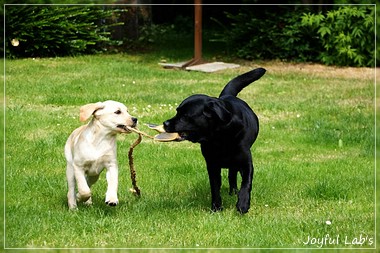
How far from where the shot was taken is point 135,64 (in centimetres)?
1492

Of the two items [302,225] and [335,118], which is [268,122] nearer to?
[335,118]

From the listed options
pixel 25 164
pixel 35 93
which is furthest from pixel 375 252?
pixel 35 93

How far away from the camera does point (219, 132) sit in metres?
5.12

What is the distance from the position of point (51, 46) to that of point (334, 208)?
10.3 metres

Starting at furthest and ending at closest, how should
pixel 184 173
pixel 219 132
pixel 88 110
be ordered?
pixel 184 173
pixel 219 132
pixel 88 110

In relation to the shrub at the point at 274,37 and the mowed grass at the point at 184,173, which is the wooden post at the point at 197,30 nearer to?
the shrub at the point at 274,37

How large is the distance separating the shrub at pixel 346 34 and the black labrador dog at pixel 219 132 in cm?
1025

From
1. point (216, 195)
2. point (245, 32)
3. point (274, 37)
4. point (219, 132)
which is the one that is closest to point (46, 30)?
point (245, 32)

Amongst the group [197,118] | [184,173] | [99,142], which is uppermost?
[197,118]

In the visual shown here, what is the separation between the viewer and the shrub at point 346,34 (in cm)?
1523

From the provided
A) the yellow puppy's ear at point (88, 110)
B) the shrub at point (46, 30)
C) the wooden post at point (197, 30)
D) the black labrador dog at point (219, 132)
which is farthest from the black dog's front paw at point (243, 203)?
the wooden post at point (197, 30)

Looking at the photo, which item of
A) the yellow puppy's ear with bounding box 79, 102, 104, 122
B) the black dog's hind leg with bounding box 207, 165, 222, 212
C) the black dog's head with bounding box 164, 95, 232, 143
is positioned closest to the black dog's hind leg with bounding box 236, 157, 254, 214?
the black dog's hind leg with bounding box 207, 165, 222, 212

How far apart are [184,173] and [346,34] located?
387 inches

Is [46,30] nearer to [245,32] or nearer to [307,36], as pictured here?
[245,32]
